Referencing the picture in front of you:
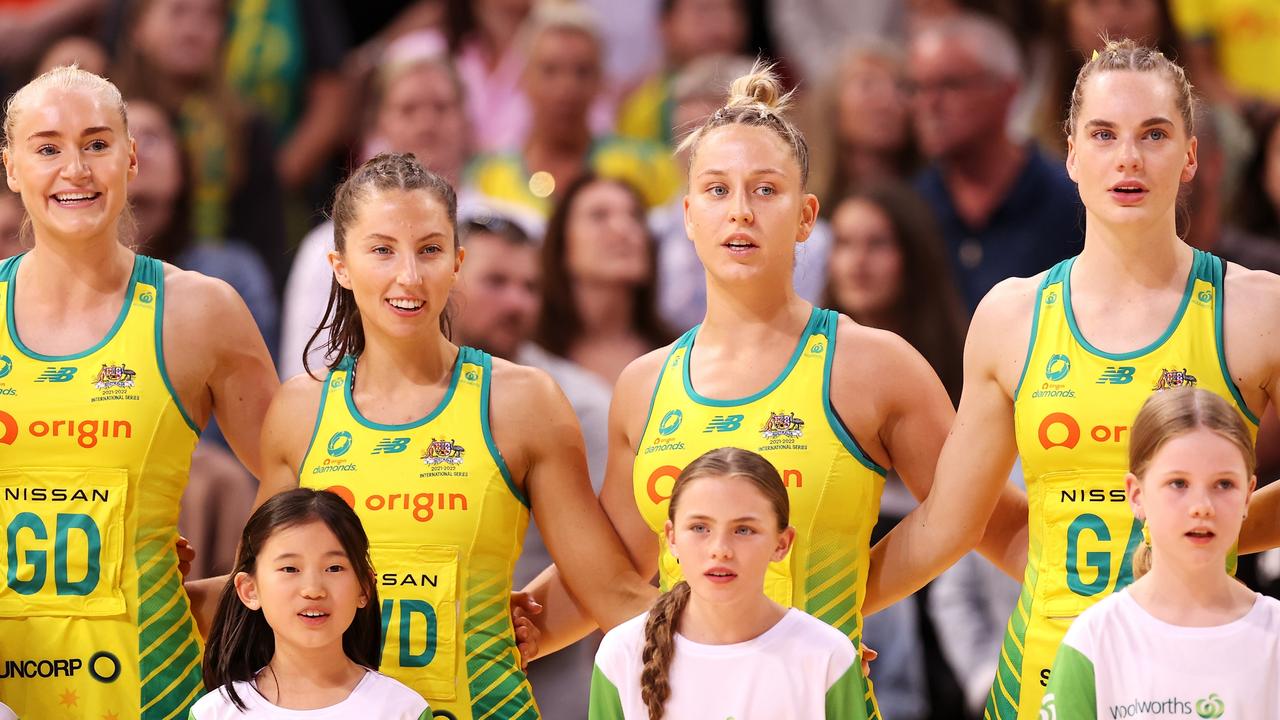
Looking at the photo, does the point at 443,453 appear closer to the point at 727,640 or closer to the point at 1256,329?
the point at 727,640

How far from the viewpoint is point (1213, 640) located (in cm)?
289

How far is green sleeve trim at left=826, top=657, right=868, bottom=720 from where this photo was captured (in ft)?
10.1

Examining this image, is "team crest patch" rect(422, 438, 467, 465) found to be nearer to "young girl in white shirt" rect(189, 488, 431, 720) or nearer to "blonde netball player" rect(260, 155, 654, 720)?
"blonde netball player" rect(260, 155, 654, 720)

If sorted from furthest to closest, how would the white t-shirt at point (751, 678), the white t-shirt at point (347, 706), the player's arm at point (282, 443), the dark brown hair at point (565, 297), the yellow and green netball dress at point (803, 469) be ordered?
1. the dark brown hair at point (565, 297)
2. the player's arm at point (282, 443)
3. the yellow and green netball dress at point (803, 469)
4. the white t-shirt at point (347, 706)
5. the white t-shirt at point (751, 678)

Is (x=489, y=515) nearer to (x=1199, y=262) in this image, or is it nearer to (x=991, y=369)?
(x=991, y=369)

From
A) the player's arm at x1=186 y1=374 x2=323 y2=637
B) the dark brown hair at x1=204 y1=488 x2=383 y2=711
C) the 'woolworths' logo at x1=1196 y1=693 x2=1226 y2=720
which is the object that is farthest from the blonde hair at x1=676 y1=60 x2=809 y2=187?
the 'woolworths' logo at x1=1196 y1=693 x2=1226 y2=720

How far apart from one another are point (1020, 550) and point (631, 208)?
2997 mm

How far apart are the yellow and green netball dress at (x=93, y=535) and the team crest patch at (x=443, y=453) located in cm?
55

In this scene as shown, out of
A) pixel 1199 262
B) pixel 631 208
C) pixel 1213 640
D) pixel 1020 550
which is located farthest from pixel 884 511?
pixel 1213 640

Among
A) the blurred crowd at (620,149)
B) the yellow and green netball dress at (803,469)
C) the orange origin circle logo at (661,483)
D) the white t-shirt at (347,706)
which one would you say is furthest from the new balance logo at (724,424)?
the blurred crowd at (620,149)

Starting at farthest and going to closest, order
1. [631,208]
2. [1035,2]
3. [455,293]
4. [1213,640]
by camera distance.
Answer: [1035,2] → [631,208] → [455,293] → [1213,640]

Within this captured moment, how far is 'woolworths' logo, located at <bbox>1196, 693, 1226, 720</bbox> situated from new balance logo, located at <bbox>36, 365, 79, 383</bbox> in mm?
2283

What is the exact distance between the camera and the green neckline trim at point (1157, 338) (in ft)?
10.8

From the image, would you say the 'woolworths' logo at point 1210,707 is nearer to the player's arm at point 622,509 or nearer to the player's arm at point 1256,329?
the player's arm at point 1256,329
